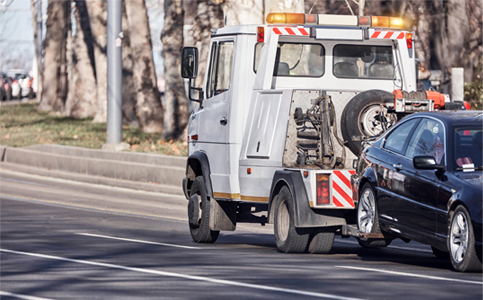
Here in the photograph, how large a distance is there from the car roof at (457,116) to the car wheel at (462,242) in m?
1.11

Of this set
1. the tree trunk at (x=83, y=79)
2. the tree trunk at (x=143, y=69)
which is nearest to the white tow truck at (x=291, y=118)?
the tree trunk at (x=143, y=69)

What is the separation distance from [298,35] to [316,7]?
1418 centimetres

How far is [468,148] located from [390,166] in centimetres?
102

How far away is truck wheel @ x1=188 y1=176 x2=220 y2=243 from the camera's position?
1203 cm

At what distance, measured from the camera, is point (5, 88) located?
62.9 m

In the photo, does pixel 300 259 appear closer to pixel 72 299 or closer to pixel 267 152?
pixel 267 152

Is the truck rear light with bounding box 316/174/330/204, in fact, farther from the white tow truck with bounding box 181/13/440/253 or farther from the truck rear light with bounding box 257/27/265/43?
the truck rear light with bounding box 257/27/265/43

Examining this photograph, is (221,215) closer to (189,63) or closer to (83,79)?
(189,63)

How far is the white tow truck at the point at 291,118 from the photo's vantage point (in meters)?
10.2

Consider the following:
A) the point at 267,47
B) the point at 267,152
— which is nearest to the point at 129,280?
the point at 267,152

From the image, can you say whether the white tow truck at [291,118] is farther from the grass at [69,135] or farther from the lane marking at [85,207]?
the grass at [69,135]

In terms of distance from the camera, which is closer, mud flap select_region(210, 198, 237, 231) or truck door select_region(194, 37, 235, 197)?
truck door select_region(194, 37, 235, 197)

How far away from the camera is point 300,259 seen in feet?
32.6

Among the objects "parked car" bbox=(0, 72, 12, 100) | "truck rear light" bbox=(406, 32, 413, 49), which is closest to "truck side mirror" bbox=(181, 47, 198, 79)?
"truck rear light" bbox=(406, 32, 413, 49)
